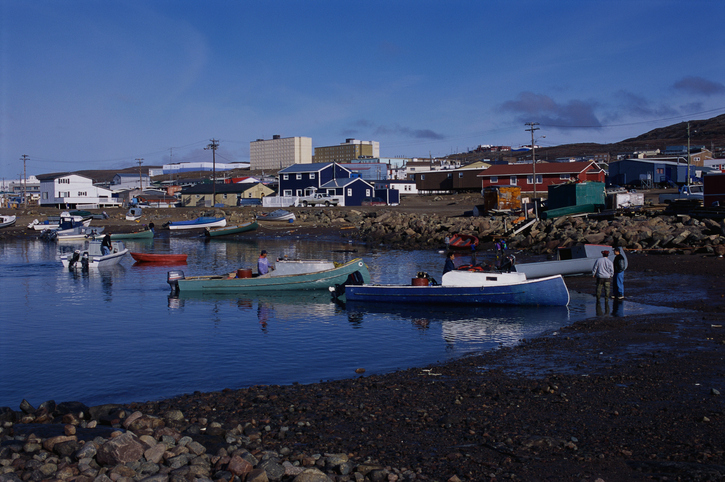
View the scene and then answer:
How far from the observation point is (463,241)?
144ft

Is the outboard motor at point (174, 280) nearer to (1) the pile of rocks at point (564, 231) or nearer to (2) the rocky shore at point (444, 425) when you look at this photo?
(2) the rocky shore at point (444, 425)

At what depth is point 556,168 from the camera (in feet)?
249

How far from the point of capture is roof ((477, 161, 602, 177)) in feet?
246

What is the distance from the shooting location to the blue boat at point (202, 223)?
214ft

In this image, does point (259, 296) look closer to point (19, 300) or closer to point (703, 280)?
point (19, 300)

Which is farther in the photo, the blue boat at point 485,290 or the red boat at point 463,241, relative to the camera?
→ the red boat at point 463,241

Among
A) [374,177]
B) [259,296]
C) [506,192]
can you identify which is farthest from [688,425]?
[374,177]

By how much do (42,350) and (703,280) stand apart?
2492 centimetres

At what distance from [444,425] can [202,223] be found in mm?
61462

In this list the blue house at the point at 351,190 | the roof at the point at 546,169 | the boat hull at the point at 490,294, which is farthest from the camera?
the blue house at the point at 351,190

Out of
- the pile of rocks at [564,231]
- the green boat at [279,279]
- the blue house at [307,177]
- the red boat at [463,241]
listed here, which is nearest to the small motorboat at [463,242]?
the red boat at [463,241]

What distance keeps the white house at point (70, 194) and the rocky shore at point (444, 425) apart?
292 ft

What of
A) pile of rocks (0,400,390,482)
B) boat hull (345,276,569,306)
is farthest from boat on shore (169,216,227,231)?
pile of rocks (0,400,390,482)

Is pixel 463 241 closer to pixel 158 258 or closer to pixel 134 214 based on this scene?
pixel 158 258
